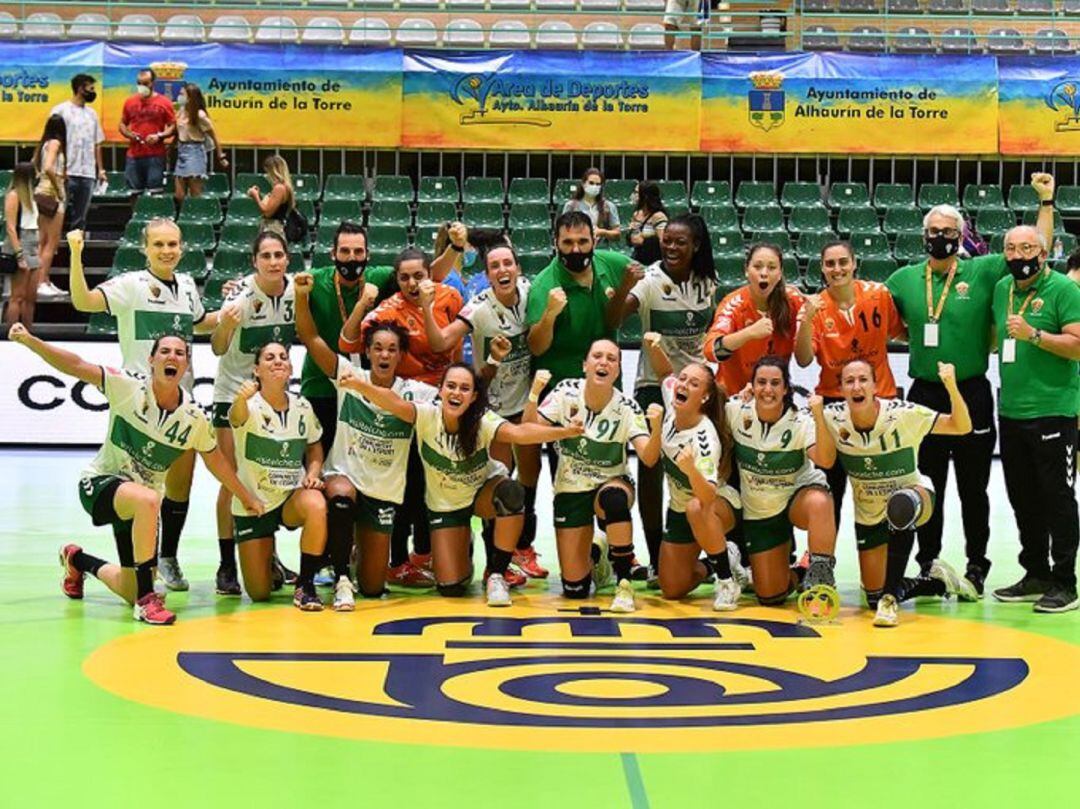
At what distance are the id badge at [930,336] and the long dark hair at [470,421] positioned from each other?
229 cm

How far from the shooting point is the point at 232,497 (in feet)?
26.5

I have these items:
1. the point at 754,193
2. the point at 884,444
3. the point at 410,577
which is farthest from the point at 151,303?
the point at 754,193

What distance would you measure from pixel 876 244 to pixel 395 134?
563cm

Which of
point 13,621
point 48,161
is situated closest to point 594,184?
point 48,161

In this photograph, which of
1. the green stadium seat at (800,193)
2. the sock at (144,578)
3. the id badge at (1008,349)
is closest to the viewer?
the sock at (144,578)

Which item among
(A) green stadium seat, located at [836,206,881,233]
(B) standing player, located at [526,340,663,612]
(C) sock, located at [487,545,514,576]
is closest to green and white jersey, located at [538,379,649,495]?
(B) standing player, located at [526,340,663,612]

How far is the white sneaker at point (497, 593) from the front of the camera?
25.9 ft

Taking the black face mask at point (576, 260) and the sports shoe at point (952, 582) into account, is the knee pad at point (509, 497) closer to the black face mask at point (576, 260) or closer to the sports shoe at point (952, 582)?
the black face mask at point (576, 260)

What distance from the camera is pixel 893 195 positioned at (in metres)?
18.9

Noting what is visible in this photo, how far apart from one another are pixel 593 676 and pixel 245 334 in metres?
3.05

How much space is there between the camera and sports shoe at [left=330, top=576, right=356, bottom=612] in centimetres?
773

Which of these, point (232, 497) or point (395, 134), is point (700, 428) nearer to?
point (232, 497)

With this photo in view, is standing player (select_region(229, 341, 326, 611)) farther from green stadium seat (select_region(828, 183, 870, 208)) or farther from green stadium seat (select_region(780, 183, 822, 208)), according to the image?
green stadium seat (select_region(828, 183, 870, 208))

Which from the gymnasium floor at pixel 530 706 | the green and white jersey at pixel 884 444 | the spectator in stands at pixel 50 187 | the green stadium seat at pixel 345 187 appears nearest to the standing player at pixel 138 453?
the gymnasium floor at pixel 530 706
